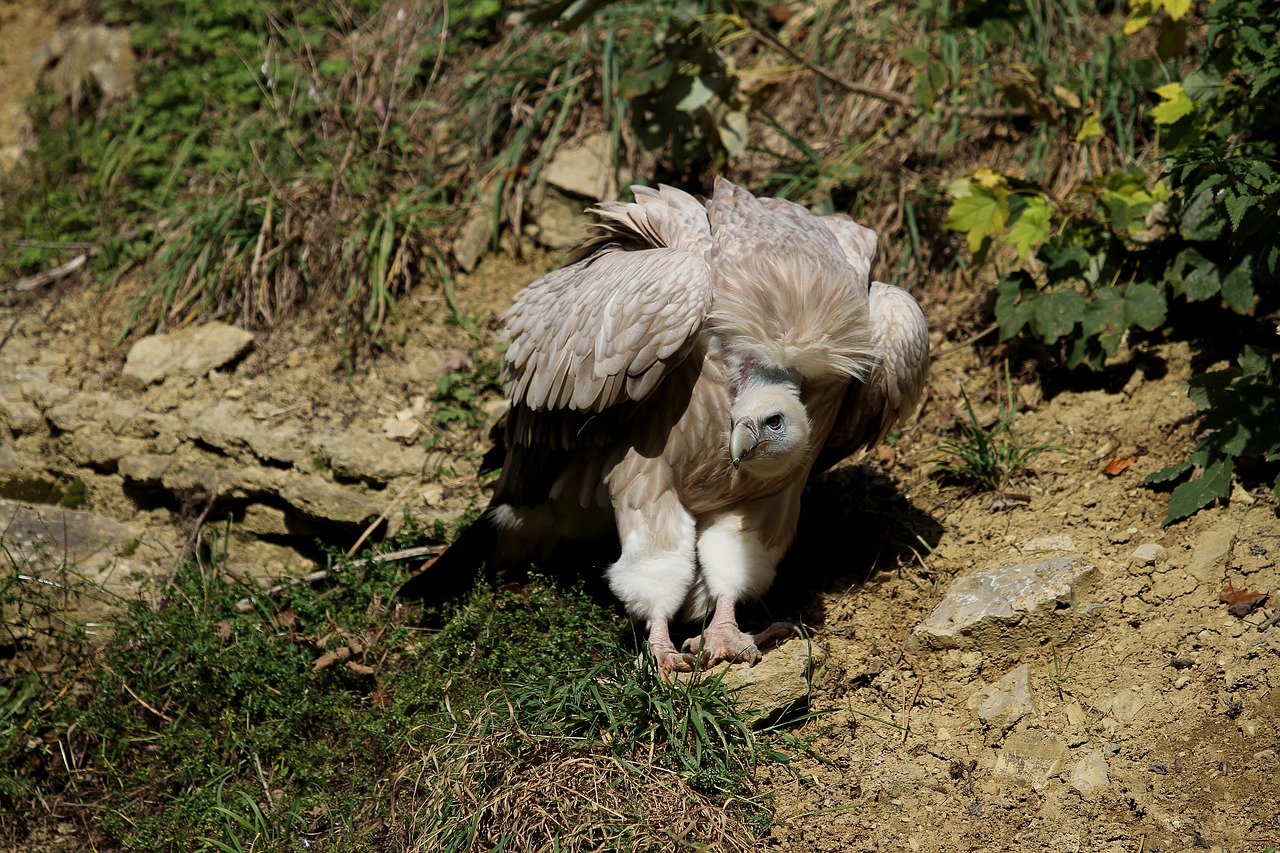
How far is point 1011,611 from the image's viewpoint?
3.63 m

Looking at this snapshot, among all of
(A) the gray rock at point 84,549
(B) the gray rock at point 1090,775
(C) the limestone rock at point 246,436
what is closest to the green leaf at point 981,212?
(B) the gray rock at point 1090,775

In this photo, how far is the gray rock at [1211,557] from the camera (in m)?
3.63

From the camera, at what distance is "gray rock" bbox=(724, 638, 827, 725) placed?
359 cm

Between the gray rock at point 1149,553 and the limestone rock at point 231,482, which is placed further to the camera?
the limestone rock at point 231,482

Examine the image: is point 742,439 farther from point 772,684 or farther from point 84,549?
point 84,549

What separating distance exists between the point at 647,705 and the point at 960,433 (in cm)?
216

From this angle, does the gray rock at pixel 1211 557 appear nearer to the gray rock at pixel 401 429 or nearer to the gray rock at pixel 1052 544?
the gray rock at pixel 1052 544

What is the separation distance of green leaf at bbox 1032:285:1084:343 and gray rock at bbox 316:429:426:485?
9.40 ft

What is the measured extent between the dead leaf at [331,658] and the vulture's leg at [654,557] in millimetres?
1194

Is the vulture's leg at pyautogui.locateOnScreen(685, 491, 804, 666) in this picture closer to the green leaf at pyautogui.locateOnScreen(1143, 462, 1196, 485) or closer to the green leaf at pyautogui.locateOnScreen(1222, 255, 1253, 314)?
the green leaf at pyautogui.locateOnScreen(1143, 462, 1196, 485)

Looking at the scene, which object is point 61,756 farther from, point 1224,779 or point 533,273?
point 1224,779

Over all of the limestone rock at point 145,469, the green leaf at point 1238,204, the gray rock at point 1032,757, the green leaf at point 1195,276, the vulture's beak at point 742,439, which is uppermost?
the green leaf at point 1238,204

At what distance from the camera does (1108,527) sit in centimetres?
401

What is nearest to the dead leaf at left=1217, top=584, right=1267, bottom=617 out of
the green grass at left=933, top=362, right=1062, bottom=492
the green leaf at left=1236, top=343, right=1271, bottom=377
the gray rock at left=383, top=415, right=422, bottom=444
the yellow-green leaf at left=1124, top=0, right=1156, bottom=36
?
the green leaf at left=1236, top=343, right=1271, bottom=377
